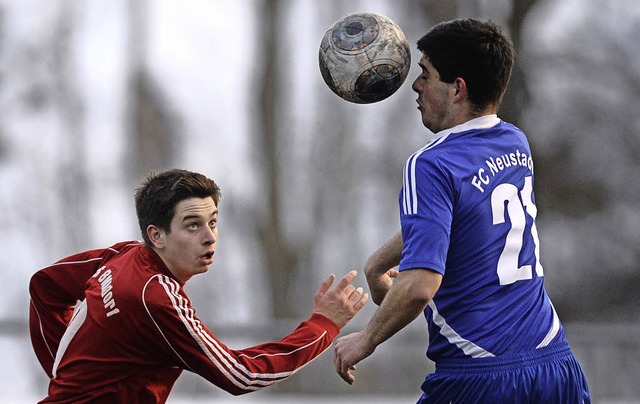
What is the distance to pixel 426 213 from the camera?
4340mm

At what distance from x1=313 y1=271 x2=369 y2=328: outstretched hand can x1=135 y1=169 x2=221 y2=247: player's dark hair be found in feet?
2.20

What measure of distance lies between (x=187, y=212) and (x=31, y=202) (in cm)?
1297

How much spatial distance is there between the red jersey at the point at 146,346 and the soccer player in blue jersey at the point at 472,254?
24.9 inches

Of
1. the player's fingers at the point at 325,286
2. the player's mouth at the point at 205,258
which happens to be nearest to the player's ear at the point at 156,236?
the player's mouth at the point at 205,258

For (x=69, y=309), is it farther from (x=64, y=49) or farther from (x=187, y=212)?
(x=64, y=49)

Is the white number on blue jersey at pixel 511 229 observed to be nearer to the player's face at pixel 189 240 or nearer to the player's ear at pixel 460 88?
the player's ear at pixel 460 88

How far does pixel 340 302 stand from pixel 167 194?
0.90 metres

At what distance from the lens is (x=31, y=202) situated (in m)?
17.8

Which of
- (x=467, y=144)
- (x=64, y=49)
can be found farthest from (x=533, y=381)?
(x=64, y=49)

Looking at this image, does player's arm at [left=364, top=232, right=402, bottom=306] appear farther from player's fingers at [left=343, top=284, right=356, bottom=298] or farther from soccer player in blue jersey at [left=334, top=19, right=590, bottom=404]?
soccer player in blue jersey at [left=334, top=19, right=590, bottom=404]

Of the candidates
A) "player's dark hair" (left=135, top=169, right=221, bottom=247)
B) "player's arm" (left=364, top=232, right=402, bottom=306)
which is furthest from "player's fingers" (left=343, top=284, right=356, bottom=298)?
"player's dark hair" (left=135, top=169, right=221, bottom=247)

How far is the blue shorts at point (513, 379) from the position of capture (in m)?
4.42

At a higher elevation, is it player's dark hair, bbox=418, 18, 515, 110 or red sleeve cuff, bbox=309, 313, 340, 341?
player's dark hair, bbox=418, 18, 515, 110

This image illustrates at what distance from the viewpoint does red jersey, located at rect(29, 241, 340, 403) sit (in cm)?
508
